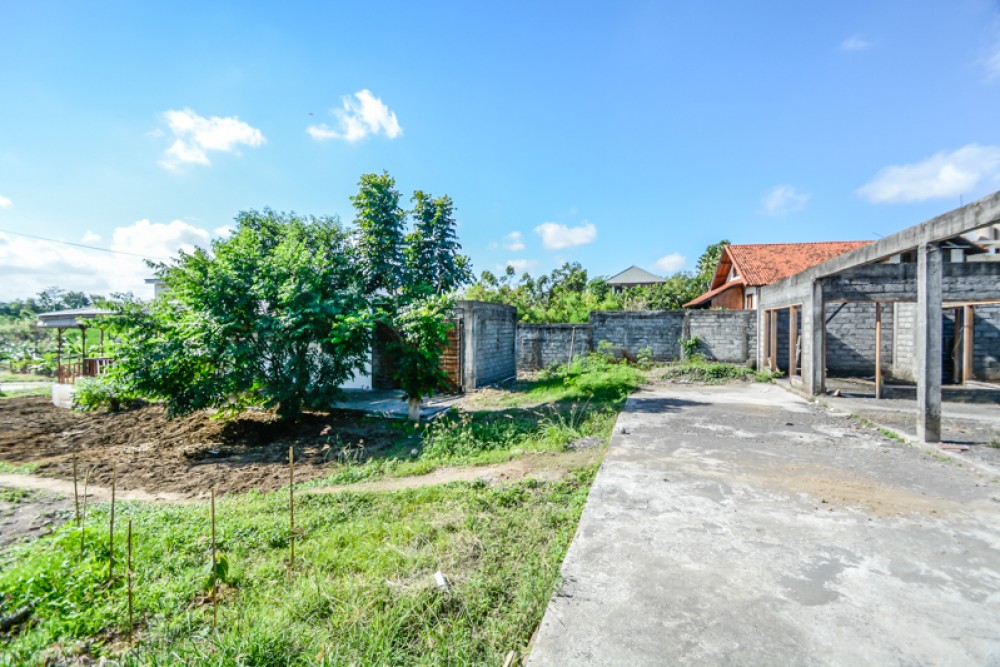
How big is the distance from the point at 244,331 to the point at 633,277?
42772 millimetres

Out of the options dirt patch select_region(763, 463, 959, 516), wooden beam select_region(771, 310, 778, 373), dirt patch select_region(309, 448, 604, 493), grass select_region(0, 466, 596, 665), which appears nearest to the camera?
grass select_region(0, 466, 596, 665)

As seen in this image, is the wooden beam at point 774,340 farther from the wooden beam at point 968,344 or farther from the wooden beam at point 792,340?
the wooden beam at point 968,344

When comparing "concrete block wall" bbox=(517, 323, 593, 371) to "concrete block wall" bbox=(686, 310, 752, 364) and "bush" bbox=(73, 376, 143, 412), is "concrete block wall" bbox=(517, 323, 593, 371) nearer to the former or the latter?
"concrete block wall" bbox=(686, 310, 752, 364)

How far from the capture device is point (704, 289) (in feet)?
91.4

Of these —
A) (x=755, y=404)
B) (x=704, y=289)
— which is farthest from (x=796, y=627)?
(x=704, y=289)

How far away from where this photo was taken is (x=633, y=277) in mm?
45750

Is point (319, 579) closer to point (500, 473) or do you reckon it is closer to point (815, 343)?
point (500, 473)

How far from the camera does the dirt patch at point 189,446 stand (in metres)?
5.70

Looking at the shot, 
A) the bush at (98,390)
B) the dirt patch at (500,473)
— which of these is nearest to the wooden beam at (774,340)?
the dirt patch at (500,473)

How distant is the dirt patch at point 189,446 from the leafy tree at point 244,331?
23.2 inches

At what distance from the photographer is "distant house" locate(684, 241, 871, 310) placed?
17.7 m

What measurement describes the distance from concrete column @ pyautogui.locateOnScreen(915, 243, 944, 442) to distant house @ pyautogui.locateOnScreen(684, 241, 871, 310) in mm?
12041

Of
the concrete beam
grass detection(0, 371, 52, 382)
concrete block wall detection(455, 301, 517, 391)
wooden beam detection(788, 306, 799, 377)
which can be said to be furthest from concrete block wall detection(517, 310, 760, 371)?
grass detection(0, 371, 52, 382)

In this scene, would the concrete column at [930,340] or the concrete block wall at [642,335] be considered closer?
the concrete column at [930,340]
